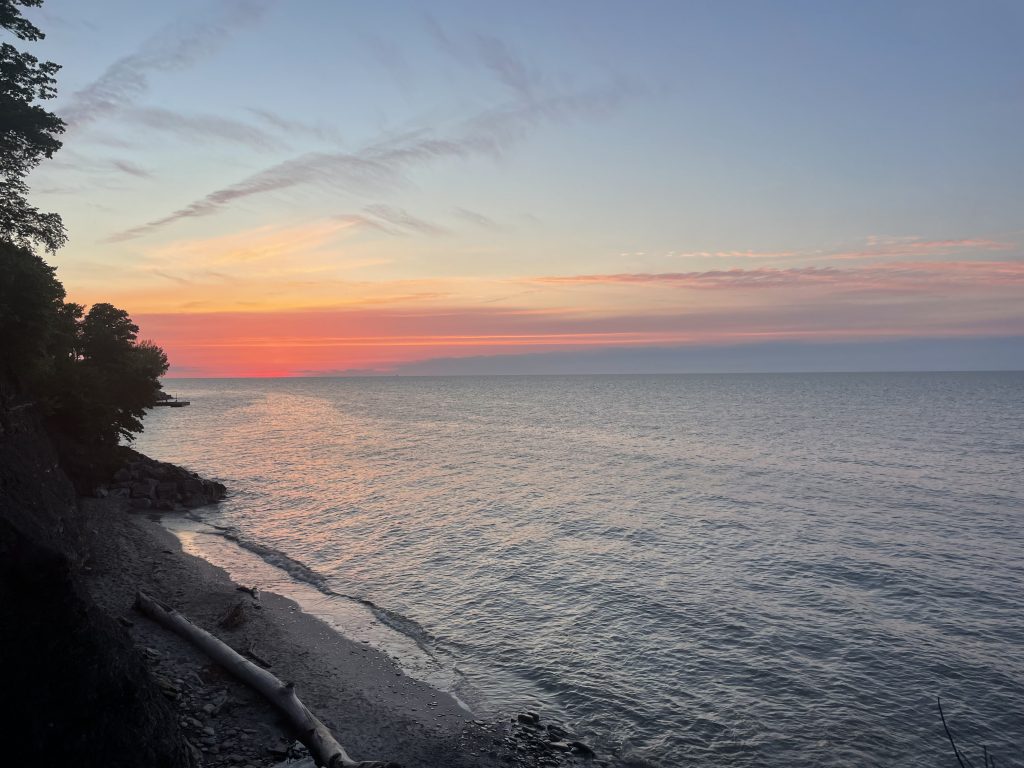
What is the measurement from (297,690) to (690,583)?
2147 centimetres

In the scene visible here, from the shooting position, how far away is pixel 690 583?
33312mm

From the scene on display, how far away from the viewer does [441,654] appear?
2497 centimetres

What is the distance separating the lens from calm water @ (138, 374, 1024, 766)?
20.5 m

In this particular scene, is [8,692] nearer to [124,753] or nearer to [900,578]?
[124,753]

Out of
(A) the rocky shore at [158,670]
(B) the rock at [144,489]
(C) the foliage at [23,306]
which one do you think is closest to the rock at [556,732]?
(A) the rocky shore at [158,670]

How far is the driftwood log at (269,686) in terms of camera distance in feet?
51.9

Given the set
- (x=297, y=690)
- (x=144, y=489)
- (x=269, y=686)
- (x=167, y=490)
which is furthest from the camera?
(x=167, y=490)

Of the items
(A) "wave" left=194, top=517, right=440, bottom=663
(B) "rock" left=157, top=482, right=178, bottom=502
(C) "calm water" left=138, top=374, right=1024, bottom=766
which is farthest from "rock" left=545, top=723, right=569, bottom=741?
(B) "rock" left=157, top=482, right=178, bottom=502

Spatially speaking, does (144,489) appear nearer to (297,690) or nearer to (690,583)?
(297,690)

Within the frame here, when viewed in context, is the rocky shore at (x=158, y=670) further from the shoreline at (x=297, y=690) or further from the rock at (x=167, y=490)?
the rock at (x=167, y=490)

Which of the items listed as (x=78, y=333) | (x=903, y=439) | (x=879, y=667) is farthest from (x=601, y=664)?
(x=903, y=439)

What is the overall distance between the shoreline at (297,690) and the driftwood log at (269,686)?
1.08 feet

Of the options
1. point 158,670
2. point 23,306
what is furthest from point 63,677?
point 23,306

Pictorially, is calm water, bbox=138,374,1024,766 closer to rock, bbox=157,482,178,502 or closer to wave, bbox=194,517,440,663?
wave, bbox=194,517,440,663
